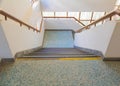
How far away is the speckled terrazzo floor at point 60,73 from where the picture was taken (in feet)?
7.04

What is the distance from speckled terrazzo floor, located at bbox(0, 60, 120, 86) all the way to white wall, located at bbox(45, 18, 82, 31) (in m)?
5.17

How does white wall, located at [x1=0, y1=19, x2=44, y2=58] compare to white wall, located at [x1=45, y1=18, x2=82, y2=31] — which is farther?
white wall, located at [x1=45, y1=18, x2=82, y2=31]

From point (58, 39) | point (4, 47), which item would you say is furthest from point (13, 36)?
point (58, 39)

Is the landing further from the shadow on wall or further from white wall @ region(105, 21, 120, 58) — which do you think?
white wall @ region(105, 21, 120, 58)

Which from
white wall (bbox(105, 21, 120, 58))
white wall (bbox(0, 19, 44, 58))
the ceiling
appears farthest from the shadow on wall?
the ceiling

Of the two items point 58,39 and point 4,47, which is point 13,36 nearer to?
point 4,47

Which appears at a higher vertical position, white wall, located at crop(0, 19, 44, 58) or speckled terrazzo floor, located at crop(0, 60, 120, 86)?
white wall, located at crop(0, 19, 44, 58)

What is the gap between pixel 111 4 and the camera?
6.80 m

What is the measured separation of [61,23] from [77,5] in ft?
4.52

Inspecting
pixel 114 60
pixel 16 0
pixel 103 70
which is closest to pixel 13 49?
pixel 16 0

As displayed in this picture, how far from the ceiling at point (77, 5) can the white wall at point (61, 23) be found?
0.73m

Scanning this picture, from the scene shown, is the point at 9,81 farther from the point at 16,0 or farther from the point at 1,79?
the point at 16,0

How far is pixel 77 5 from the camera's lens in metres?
6.82

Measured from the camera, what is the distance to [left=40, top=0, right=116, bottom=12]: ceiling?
667 cm
